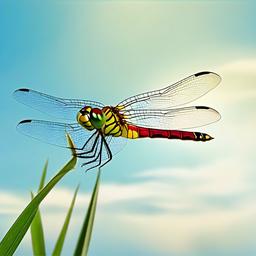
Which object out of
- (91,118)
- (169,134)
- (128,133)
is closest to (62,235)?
(91,118)

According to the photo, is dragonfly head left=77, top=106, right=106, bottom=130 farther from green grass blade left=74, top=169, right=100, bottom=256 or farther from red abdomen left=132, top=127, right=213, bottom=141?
green grass blade left=74, top=169, right=100, bottom=256

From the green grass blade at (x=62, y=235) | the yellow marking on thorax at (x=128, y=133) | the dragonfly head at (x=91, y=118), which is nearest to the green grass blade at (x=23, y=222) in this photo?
the green grass blade at (x=62, y=235)

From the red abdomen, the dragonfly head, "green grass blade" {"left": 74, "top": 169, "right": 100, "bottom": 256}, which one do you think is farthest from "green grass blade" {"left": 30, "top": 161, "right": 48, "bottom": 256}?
the red abdomen

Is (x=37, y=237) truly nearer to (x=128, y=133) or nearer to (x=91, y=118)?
(x=91, y=118)

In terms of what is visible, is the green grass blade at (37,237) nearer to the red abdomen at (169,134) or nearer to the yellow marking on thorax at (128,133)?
the yellow marking on thorax at (128,133)

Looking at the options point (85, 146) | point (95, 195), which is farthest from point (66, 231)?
point (85, 146)
